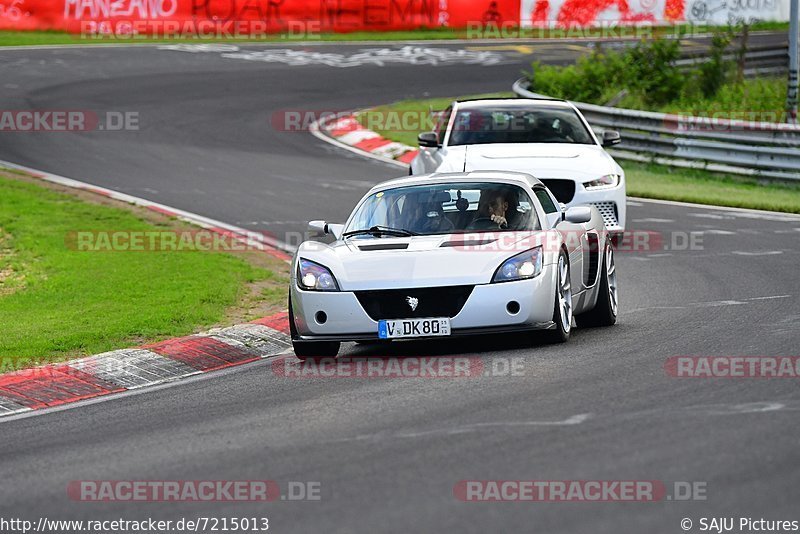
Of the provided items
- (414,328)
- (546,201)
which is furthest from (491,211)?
(414,328)

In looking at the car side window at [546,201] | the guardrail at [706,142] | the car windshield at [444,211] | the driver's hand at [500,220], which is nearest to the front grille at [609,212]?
the car side window at [546,201]

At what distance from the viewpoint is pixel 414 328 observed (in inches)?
389

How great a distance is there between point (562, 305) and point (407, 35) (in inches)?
1304

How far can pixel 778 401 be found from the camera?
775 cm

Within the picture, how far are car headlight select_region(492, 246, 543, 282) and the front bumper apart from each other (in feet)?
0.19

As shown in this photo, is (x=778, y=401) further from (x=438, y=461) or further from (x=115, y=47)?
(x=115, y=47)

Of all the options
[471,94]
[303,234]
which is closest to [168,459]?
[303,234]

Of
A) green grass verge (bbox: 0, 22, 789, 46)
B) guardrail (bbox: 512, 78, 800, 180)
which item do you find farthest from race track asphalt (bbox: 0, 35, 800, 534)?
green grass verge (bbox: 0, 22, 789, 46)

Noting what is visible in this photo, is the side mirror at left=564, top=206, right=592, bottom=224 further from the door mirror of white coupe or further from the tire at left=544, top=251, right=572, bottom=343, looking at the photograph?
the door mirror of white coupe

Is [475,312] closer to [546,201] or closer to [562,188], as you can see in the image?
[546,201]

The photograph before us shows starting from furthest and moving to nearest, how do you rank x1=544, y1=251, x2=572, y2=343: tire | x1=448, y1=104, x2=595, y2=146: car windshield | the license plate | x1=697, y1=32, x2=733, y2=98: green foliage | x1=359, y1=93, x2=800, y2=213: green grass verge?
x1=697, y1=32, x2=733, y2=98: green foliage
x1=359, y1=93, x2=800, y2=213: green grass verge
x1=448, y1=104, x2=595, y2=146: car windshield
x1=544, y1=251, x2=572, y2=343: tire
the license plate

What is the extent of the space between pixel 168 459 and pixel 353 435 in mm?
979

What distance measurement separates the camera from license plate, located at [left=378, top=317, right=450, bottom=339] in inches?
388

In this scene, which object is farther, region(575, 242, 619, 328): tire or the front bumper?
region(575, 242, 619, 328): tire
